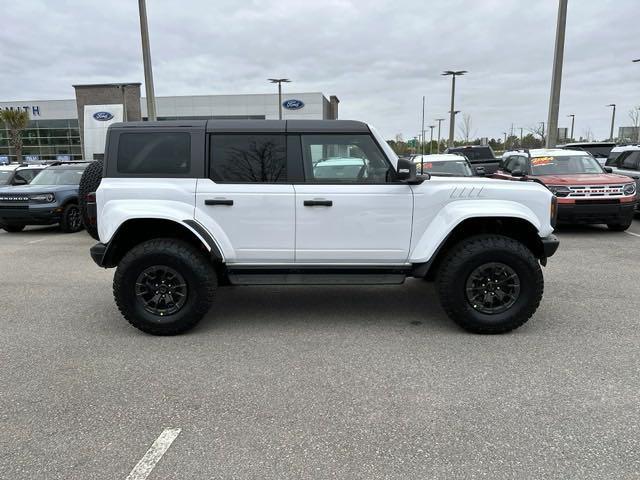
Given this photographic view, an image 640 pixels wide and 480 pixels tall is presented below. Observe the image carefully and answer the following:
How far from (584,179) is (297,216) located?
294 inches

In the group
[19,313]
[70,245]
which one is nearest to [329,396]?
[19,313]

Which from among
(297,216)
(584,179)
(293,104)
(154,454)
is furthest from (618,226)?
(293,104)

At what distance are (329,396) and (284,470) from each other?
82cm

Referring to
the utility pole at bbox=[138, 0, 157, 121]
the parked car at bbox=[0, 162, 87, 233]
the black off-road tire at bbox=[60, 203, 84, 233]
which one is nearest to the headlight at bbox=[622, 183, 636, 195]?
the black off-road tire at bbox=[60, 203, 84, 233]

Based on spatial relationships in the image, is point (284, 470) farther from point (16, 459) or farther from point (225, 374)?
point (16, 459)

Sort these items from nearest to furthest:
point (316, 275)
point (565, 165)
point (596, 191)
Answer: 1. point (316, 275)
2. point (596, 191)
3. point (565, 165)

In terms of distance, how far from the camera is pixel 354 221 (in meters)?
4.34

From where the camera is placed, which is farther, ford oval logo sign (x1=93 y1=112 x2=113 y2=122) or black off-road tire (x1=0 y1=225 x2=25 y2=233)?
ford oval logo sign (x1=93 y1=112 x2=113 y2=122)

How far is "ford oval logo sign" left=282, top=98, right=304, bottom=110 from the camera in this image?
136 ft

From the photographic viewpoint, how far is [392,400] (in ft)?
10.7

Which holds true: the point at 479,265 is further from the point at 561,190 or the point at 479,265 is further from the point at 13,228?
the point at 13,228

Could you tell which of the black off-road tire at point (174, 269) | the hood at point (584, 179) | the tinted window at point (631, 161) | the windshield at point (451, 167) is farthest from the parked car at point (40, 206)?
the tinted window at point (631, 161)

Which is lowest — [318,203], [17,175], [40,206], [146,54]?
[40,206]

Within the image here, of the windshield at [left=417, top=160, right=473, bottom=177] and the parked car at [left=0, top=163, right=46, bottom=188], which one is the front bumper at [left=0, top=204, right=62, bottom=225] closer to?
the parked car at [left=0, top=163, right=46, bottom=188]
